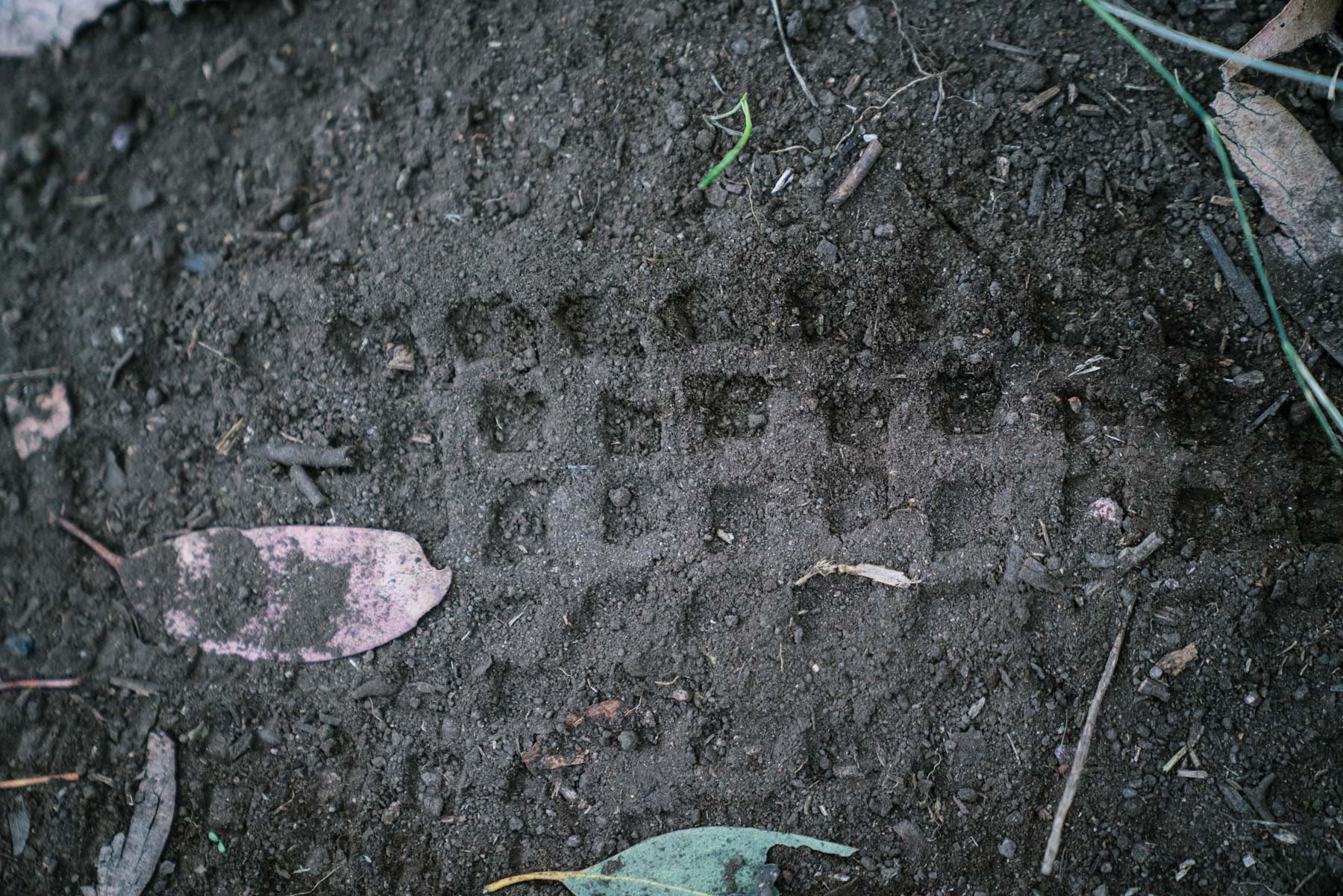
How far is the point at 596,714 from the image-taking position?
208 cm

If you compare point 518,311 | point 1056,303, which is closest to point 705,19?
point 518,311

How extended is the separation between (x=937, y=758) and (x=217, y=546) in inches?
72.6

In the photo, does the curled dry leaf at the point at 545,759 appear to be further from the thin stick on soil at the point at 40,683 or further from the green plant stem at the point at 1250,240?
the green plant stem at the point at 1250,240

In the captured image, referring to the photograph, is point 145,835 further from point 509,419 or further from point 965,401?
point 965,401

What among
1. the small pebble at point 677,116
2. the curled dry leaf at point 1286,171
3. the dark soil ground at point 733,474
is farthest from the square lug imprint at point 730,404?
the curled dry leaf at point 1286,171

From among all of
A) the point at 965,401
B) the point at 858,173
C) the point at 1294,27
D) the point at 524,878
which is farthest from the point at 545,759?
the point at 1294,27

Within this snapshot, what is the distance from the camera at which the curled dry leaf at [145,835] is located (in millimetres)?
2170

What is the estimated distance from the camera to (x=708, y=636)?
206 centimetres

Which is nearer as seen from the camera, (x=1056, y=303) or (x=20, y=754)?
(x=1056, y=303)

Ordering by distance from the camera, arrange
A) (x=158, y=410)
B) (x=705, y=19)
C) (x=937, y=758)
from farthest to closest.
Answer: (x=158, y=410)
(x=705, y=19)
(x=937, y=758)

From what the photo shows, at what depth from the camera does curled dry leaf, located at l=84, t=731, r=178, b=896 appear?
2.17m

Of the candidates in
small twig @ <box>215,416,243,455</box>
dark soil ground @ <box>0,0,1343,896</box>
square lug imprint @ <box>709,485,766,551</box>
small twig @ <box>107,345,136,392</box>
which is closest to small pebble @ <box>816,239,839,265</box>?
dark soil ground @ <box>0,0,1343,896</box>

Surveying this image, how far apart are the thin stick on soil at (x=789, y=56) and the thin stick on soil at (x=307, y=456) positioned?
1.42 meters

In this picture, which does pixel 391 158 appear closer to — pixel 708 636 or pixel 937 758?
pixel 708 636
